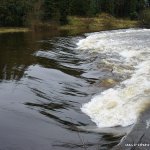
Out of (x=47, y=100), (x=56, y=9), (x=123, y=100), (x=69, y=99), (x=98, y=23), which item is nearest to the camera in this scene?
(x=123, y=100)

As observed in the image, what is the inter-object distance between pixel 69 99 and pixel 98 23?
5250 centimetres

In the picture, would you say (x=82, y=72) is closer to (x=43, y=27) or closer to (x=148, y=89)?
(x=148, y=89)

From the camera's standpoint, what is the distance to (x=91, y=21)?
6525 cm

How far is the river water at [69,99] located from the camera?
1036 cm

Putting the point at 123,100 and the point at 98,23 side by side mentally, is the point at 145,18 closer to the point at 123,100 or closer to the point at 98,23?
the point at 98,23

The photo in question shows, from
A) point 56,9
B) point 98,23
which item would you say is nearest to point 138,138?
point 56,9

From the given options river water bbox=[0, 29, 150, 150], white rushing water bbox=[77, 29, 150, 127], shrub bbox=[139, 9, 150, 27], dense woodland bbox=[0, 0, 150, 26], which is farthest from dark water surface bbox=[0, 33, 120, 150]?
shrub bbox=[139, 9, 150, 27]

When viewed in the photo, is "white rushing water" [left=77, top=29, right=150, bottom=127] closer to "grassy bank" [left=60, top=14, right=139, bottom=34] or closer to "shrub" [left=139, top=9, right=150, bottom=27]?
"grassy bank" [left=60, top=14, right=139, bottom=34]

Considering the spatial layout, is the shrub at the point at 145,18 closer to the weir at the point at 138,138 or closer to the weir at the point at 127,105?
the weir at the point at 127,105

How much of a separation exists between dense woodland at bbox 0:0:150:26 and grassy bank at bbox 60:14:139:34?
156 cm

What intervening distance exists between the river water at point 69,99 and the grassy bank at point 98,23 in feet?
117

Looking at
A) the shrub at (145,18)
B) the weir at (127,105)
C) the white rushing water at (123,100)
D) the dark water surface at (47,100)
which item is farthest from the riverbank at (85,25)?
the weir at (127,105)

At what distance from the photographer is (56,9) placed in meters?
58.9

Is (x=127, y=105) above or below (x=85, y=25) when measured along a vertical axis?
above
